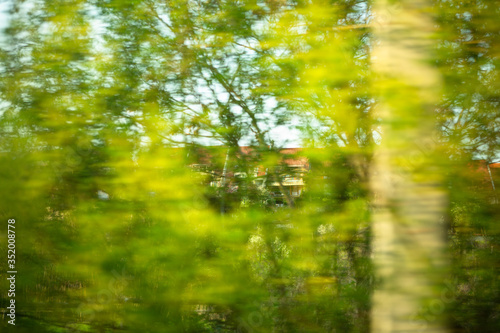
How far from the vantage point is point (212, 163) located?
2506 millimetres

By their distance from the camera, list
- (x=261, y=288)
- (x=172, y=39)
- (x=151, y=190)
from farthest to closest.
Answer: (x=172, y=39)
(x=261, y=288)
(x=151, y=190)

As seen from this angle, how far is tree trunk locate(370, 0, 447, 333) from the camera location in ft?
5.01

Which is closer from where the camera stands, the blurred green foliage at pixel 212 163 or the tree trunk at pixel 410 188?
the tree trunk at pixel 410 188

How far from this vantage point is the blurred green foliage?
7.10 feet

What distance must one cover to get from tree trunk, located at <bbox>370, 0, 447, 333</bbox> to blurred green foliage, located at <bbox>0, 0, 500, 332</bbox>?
0.57 metres

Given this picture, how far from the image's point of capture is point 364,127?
249cm

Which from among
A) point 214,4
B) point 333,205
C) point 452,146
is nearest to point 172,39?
point 214,4

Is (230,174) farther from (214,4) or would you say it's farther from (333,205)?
(214,4)

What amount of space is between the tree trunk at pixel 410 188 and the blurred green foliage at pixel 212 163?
22.3 inches

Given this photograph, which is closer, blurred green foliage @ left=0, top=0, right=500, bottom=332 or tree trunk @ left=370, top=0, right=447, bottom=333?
tree trunk @ left=370, top=0, right=447, bottom=333

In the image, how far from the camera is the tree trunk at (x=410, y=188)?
153 cm

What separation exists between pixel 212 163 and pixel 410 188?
1.30m

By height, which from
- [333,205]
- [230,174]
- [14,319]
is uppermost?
[230,174]

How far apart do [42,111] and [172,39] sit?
0.95m
